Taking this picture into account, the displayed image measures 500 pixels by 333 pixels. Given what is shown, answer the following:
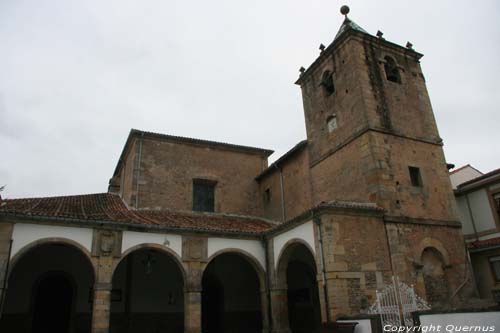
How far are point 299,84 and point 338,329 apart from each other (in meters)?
11.0

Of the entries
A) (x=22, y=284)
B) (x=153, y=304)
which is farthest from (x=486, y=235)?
(x=22, y=284)

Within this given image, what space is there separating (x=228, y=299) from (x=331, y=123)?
25.6ft

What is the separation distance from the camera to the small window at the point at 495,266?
1274cm

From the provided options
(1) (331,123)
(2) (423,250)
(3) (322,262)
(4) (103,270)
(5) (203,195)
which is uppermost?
(1) (331,123)

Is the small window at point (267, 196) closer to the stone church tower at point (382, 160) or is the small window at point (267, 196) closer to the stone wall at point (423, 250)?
the stone church tower at point (382, 160)

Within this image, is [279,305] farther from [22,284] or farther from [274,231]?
[22,284]

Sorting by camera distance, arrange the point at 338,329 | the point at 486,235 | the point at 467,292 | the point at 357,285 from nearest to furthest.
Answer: the point at 338,329, the point at 357,285, the point at 467,292, the point at 486,235

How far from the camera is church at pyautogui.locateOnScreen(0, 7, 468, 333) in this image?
11.2m

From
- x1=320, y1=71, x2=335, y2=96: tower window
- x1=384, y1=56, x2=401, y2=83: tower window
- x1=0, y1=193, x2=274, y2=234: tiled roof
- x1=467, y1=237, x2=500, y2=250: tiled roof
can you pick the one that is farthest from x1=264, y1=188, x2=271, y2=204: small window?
x1=467, y1=237, x2=500, y2=250: tiled roof

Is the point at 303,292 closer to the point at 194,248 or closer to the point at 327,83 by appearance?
the point at 194,248

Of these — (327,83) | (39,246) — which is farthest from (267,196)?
(39,246)

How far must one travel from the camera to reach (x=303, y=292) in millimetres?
15203

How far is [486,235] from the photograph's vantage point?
14.3 m

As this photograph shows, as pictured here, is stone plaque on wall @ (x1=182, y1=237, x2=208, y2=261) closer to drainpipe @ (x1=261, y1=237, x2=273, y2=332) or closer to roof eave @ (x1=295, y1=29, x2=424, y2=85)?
drainpipe @ (x1=261, y1=237, x2=273, y2=332)
